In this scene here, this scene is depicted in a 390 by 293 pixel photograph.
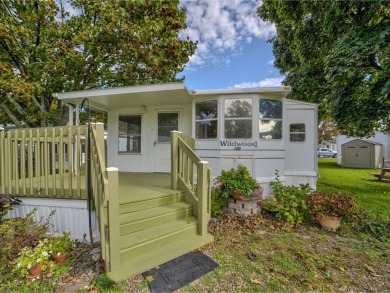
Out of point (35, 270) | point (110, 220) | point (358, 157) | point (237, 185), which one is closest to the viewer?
point (110, 220)

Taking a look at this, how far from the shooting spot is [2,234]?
9.03 feet

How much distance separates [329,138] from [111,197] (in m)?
27.8

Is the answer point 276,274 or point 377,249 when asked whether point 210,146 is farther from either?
point 377,249

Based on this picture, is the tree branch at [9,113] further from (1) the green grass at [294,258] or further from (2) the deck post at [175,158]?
(1) the green grass at [294,258]

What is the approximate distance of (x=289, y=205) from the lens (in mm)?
4051

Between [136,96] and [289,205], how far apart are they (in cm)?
468

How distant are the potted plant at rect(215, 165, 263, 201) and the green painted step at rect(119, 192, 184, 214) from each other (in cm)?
109

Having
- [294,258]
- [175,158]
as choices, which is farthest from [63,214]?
[294,258]

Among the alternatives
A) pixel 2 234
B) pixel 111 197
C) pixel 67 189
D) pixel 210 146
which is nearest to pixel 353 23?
pixel 210 146

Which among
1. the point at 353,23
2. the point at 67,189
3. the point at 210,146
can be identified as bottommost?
the point at 67,189

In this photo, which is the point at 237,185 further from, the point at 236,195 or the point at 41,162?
the point at 41,162

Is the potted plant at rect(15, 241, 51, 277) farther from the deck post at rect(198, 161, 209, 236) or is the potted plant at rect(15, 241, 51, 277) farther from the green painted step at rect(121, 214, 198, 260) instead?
the deck post at rect(198, 161, 209, 236)

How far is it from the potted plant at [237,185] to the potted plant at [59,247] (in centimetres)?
288

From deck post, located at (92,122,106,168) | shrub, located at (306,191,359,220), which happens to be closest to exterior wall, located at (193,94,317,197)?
shrub, located at (306,191,359,220)
